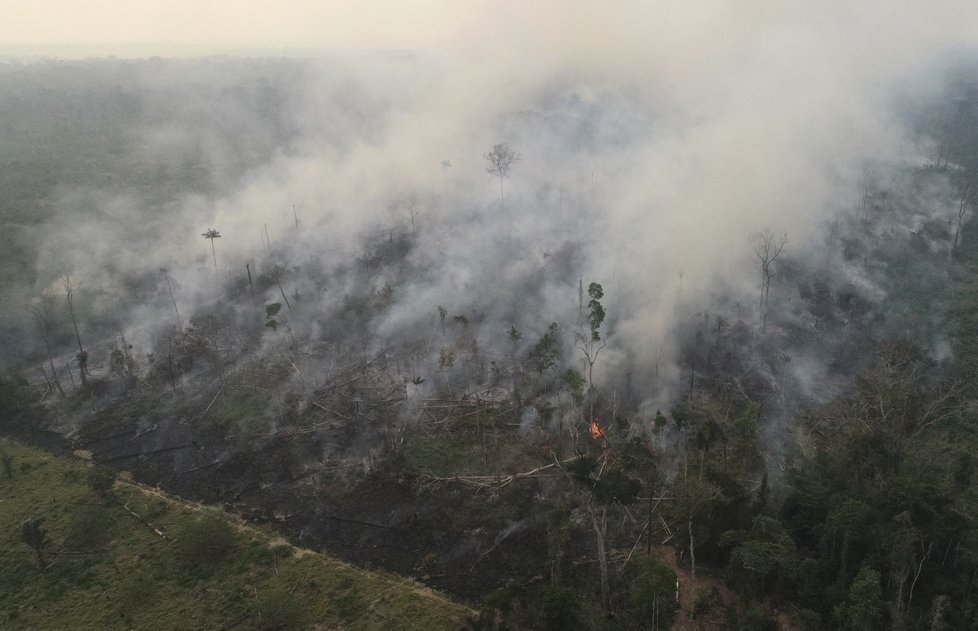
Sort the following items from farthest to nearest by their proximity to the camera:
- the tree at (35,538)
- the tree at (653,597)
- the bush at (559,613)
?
the tree at (35,538), the tree at (653,597), the bush at (559,613)

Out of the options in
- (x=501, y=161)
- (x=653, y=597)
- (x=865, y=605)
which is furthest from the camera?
(x=501, y=161)

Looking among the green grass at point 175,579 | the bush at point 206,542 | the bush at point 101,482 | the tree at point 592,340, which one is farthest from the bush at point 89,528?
the tree at point 592,340

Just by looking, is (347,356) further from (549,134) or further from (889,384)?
(549,134)

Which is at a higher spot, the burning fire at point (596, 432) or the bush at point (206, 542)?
the burning fire at point (596, 432)

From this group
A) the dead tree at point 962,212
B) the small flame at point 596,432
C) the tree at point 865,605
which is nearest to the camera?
the tree at point 865,605

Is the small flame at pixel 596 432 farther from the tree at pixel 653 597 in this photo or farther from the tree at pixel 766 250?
the tree at pixel 766 250

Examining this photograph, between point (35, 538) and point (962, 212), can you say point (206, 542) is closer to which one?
point (35, 538)

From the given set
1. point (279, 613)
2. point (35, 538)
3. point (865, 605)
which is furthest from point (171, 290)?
point (865, 605)
